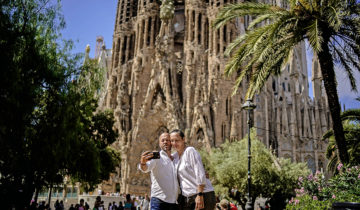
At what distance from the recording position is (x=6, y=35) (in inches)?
348

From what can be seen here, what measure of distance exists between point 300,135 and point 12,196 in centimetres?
2985

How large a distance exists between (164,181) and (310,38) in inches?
246

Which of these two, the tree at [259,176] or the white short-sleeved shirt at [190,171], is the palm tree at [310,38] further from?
the tree at [259,176]

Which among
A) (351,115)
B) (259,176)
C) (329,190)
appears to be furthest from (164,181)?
(259,176)

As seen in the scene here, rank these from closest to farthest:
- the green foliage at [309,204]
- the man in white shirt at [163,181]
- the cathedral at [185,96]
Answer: the man in white shirt at [163,181]
the green foliage at [309,204]
the cathedral at [185,96]

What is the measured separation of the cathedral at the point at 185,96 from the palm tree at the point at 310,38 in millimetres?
16987

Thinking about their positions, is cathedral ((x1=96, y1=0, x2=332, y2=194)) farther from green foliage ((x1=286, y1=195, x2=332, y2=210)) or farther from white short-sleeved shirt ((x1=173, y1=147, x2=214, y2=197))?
white short-sleeved shirt ((x1=173, y1=147, x2=214, y2=197))

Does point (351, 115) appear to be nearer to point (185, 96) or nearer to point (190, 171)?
point (190, 171)

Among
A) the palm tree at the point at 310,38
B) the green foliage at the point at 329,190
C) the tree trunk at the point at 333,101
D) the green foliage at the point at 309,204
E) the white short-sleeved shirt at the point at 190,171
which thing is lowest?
the green foliage at the point at 309,204

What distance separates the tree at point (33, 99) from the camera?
868 centimetres

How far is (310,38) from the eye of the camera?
820cm

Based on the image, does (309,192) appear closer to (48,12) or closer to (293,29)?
(293,29)

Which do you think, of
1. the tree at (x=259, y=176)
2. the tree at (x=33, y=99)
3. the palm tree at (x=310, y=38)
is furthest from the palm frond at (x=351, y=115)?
the tree at (x=33, y=99)

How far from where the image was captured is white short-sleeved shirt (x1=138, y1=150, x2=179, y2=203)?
12.3ft
